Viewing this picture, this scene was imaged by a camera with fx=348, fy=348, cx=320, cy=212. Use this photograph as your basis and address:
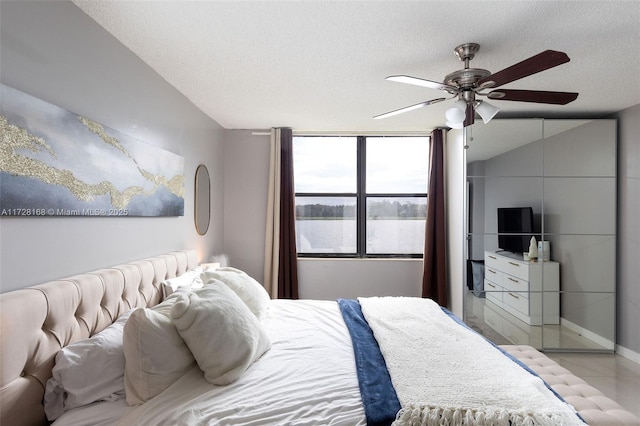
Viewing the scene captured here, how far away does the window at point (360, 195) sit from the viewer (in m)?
4.53

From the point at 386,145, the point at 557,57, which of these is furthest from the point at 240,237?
the point at 557,57

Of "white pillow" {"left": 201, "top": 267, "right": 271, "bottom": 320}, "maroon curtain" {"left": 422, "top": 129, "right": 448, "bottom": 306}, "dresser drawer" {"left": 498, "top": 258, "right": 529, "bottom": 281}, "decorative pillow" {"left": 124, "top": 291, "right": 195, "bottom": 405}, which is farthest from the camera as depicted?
"maroon curtain" {"left": 422, "top": 129, "right": 448, "bottom": 306}

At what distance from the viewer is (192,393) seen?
147 centimetres

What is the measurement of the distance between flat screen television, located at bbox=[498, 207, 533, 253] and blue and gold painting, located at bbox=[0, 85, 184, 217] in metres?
3.37

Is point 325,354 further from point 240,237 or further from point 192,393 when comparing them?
point 240,237

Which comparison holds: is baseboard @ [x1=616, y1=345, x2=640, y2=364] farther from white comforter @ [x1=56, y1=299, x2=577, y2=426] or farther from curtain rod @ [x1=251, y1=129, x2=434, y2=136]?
curtain rod @ [x1=251, y1=129, x2=434, y2=136]

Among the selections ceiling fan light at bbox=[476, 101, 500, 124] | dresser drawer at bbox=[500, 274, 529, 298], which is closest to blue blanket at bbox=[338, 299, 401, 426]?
ceiling fan light at bbox=[476, 101, 500, 124]

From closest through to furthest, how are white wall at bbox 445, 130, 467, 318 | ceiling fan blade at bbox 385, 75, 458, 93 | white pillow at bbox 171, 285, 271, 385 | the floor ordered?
white pillow at bbox 171, 285, 271, 385, ceiling fan blade at bbox 385, 75, 458, 93, the floor, white wall at bbox 445, 130, 467, 318

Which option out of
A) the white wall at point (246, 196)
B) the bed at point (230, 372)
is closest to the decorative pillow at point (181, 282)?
the bed at point (230, 372)

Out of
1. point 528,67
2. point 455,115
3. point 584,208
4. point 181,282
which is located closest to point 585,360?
point 584,208

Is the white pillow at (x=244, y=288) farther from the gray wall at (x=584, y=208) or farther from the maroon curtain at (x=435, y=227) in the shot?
the gray wall at (x=584, y=208)

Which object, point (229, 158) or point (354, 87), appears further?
point (229, 158)

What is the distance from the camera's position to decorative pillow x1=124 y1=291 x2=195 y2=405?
1433 mm

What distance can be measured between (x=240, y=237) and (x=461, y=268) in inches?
105
